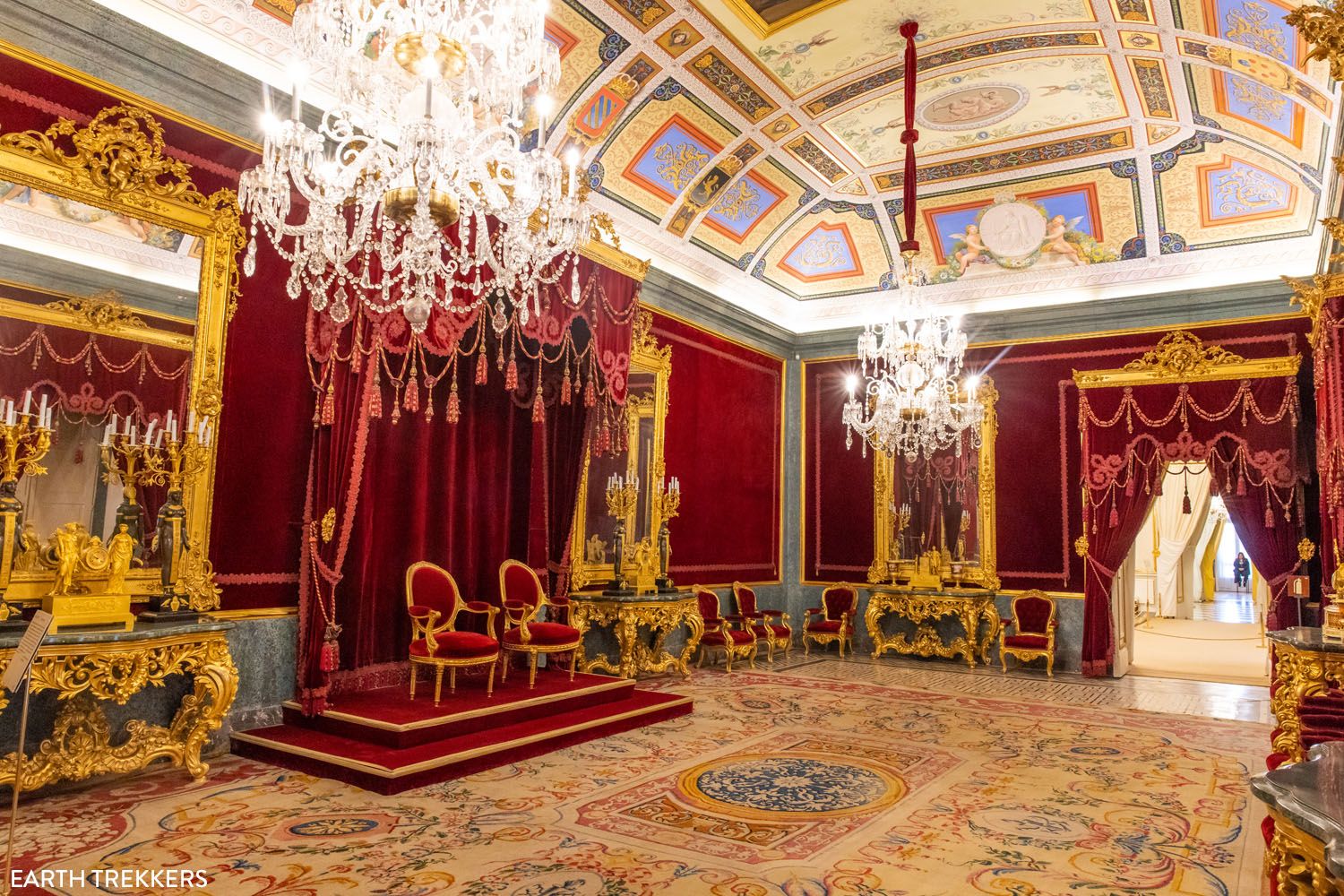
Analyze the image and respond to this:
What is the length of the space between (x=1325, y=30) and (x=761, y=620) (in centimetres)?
750

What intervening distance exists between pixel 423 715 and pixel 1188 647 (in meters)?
11.1

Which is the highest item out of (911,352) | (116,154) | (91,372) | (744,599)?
(116,154)

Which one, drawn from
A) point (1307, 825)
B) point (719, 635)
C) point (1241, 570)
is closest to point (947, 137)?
point (719, 635)

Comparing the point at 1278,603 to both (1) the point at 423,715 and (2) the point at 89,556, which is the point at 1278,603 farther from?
(2) the point at 89,556

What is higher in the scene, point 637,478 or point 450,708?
point 637,478

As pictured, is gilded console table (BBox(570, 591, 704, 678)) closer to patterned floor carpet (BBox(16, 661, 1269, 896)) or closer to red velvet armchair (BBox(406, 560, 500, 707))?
red velvet armchair (BBox(406, 560, 500, 707))

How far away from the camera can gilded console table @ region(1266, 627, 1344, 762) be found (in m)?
4.45

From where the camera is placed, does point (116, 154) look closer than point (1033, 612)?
Yes

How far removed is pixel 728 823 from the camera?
13.8 feet

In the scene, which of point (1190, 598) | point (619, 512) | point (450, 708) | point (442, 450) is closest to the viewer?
point (450, 708)

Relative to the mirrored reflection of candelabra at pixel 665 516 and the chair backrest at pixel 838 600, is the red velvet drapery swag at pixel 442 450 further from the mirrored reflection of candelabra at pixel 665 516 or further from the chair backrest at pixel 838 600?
the chair backrest at pixel 838 600

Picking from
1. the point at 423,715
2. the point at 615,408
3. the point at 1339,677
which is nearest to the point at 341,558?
the point at 423,715

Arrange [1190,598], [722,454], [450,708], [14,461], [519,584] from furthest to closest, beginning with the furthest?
[1190,598]
[722,454]
[519,584]
[450,708]
[14,461]

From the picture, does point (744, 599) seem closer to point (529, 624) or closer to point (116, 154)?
point (529, 624)
